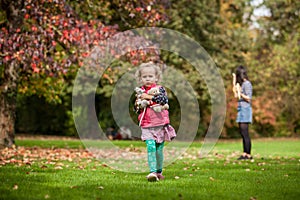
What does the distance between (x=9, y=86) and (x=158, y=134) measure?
849 cm

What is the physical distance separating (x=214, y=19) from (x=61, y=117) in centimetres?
1019

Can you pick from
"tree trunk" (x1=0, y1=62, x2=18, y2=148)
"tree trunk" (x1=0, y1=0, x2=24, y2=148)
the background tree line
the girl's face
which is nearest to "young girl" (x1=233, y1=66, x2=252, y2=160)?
the background tree line

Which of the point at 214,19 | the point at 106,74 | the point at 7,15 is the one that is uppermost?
the point at 214,19

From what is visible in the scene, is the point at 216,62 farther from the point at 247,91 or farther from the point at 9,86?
the point at 247,91

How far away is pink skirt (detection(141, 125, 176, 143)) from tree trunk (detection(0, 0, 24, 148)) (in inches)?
308

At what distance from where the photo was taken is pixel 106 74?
15469 mm

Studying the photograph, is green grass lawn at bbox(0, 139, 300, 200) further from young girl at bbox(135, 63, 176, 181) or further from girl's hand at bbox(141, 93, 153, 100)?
girl's hand at bbox(141, 93, 153, 100)

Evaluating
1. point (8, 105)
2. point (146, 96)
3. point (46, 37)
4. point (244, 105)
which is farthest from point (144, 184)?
point (8, 105)

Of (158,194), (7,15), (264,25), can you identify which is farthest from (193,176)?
(264,25)

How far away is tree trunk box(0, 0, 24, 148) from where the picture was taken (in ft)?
47.2

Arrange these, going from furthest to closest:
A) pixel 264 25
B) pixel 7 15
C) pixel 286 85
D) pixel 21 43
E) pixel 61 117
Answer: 1. pixel 264 25
2. pixel 286 85
3. pixel 61 117
4. pixel 7 15
5. pixel 21 43

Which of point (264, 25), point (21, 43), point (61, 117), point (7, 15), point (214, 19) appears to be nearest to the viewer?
point (21, 43)

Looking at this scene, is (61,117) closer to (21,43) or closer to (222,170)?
(21,43)

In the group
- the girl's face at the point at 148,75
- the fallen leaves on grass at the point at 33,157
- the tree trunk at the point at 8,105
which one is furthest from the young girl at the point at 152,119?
the tree trunk at the point at 8,105
